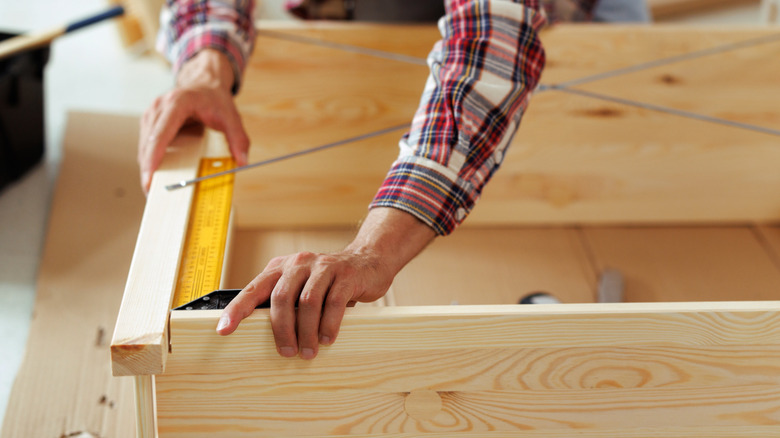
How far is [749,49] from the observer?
4.38 feet

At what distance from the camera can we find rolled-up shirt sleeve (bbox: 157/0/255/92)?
1151 millimetres

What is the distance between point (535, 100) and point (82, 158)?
1.04m

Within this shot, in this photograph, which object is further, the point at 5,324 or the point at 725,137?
the point at 725,137

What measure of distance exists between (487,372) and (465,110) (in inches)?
12.4

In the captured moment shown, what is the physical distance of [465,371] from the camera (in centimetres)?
71

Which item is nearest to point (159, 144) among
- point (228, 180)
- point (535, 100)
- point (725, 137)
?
point (228, 180)

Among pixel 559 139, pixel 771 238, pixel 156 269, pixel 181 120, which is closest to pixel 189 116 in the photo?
pixel 181 120

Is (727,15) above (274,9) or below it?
above

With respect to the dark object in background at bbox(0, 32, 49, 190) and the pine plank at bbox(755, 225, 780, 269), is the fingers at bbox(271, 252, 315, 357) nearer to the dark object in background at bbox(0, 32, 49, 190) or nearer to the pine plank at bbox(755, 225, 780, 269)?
the pine plank at bbox(755, 225, 780, 269)

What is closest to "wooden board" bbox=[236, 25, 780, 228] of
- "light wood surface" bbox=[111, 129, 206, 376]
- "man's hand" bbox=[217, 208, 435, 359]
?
"light wood surface" bbox=[111, 129, 206, 376]

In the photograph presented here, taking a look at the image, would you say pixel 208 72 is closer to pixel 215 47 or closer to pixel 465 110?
pixel 215 47

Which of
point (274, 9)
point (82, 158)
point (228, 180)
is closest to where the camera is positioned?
point (228, 180)

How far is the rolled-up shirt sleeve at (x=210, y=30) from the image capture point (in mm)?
1151

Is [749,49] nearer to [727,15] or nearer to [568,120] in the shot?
[568,120]
